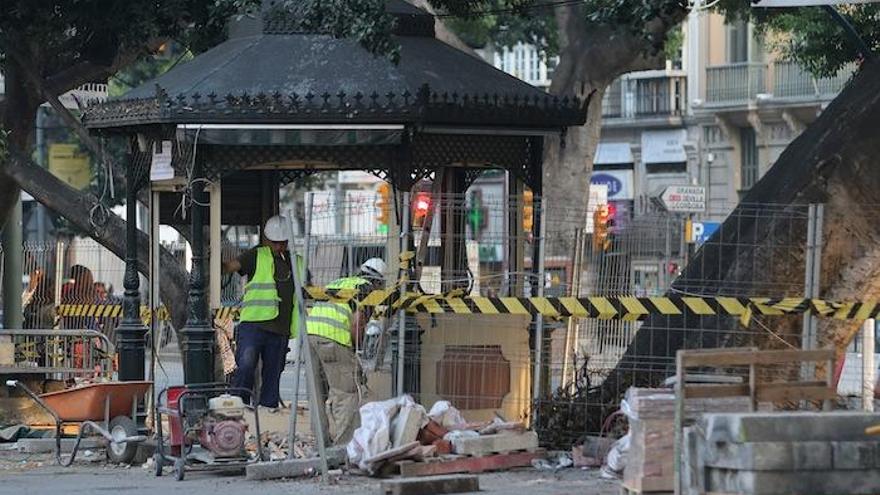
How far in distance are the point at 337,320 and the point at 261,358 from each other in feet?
4.88

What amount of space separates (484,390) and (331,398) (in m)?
1.27

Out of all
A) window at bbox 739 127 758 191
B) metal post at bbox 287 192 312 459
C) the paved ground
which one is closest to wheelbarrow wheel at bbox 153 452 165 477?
the paved ground

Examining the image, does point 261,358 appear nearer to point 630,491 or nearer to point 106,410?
point 106,410

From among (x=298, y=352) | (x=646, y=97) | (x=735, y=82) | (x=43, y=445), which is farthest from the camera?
(x=646, y=97)

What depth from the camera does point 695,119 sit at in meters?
49.5

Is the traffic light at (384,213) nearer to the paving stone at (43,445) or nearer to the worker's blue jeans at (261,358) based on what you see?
the worker's blue jeans at (261,358)

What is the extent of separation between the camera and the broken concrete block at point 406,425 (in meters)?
13.2

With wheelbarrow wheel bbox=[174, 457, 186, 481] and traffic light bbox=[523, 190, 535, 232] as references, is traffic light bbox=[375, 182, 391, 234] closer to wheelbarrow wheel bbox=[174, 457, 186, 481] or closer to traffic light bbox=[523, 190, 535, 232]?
traffic light bbox=[523, 190, 535, 232]

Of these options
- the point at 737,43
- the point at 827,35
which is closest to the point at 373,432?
the point at 827,35

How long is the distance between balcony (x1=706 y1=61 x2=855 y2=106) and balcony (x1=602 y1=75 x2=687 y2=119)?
52.1 inches

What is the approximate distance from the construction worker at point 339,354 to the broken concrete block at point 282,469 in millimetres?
1209

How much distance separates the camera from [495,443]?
13375 mm

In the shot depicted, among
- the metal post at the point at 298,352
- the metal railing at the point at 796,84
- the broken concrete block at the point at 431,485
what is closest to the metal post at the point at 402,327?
the metal post at the point at 298,352

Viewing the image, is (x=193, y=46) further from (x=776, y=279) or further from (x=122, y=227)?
(x=776, y=279)
